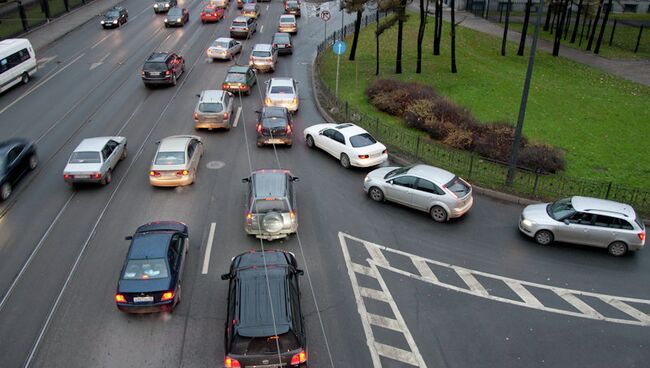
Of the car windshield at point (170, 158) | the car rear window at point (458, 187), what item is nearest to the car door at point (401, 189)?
the car rear window at point (458, 187)

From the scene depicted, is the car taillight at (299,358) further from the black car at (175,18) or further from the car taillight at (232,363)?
the black car at (175,18)

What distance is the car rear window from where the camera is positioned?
60.3 feet

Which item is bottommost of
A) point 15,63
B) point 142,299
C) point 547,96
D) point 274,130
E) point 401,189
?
point 547,96

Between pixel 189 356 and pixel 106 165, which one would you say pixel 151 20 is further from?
pixel 189 356

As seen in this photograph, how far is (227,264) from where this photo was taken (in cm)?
1595

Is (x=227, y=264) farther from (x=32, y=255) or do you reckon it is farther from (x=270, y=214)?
(x=32, y=255)

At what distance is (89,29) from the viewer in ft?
152

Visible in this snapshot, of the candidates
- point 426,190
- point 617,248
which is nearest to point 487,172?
point 426,190

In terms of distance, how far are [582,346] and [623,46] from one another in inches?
1893

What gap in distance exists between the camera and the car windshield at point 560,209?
17.3m

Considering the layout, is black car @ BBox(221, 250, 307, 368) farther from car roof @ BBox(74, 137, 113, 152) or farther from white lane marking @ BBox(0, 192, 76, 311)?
car roof @ BBox(74, 137, 113, 152)

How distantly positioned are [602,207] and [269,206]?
36.0 feet

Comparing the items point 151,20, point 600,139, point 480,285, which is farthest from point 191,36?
point 480,285

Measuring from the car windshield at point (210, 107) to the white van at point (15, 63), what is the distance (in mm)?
Result: 13322
